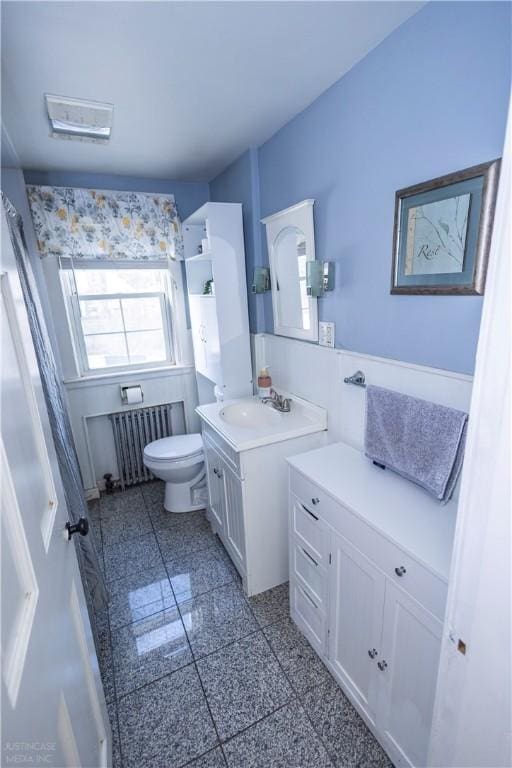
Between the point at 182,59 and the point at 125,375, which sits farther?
the point at 125,375

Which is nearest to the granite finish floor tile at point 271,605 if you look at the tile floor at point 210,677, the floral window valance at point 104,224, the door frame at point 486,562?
the tile floor at point 210,677

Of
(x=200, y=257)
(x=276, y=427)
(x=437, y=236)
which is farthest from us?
(x=200, y=257)

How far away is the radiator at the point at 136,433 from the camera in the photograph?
117 inches

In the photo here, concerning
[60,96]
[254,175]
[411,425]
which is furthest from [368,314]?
[60,96]

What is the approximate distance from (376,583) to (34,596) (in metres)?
0.97

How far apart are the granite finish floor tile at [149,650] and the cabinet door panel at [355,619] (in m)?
0.70

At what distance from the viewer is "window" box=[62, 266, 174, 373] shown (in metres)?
2.78

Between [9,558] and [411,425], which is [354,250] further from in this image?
[9,558]

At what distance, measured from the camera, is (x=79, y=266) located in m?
2.67

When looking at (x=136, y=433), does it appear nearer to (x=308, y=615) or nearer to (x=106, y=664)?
(x=106, y=664)

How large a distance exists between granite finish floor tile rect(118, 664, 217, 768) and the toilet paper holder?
187 centimetres

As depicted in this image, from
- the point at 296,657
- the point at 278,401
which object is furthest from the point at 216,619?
the point at 278,401

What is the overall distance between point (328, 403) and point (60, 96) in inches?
71.6

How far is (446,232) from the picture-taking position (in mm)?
1175
